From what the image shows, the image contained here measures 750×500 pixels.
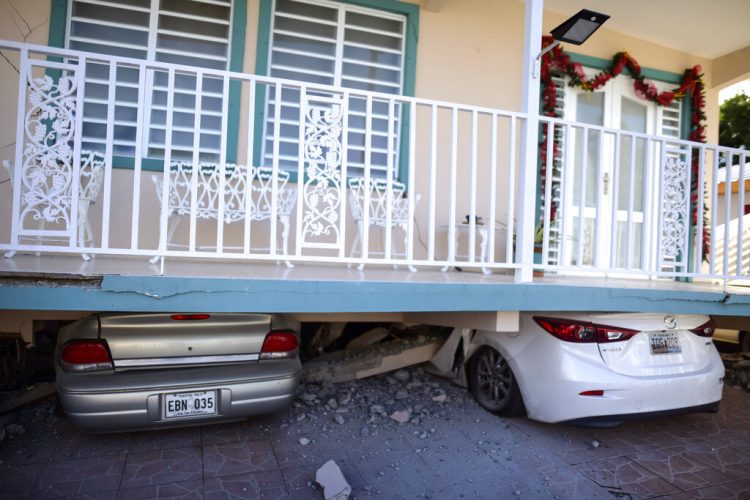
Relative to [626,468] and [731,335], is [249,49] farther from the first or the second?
[731,335]

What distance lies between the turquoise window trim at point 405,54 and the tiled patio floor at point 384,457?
2574 millimetres

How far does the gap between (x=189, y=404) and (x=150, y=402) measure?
21 cm

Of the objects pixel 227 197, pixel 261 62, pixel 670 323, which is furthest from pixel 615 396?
pixel 261 62

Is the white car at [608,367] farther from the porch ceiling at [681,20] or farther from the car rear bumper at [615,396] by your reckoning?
the porch ceiling at [681,20]

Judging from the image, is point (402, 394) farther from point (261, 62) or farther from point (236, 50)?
point (236, 50)

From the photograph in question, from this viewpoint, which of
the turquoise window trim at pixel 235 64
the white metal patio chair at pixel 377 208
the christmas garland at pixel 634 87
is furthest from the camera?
the christmas garland at pixel 634 87

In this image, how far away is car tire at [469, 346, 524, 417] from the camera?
3.56m

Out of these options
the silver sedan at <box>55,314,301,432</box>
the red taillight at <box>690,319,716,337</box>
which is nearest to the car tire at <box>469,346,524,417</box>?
the red taillight at <box>690,319,716,337</box>

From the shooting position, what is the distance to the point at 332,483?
2605 mm

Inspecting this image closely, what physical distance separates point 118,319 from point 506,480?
8.42 ft

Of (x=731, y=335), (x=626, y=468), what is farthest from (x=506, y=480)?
(x=731, y=335)

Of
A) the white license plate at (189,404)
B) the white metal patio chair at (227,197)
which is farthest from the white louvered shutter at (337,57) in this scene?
the white license plate at (189,404)

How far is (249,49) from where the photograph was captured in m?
4.80

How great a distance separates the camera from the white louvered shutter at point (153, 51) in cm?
450
